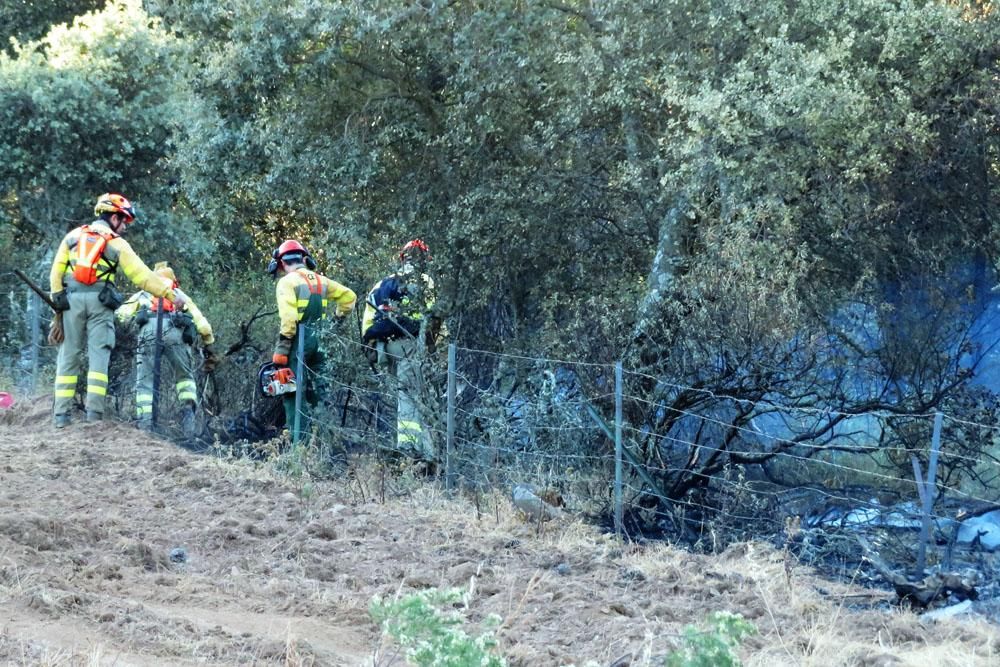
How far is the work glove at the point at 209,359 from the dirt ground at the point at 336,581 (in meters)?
2.18

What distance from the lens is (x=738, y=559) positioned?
746 cm

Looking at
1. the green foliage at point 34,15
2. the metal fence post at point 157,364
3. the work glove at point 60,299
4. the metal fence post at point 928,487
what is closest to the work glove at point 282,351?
the metal fence post at point 157,364

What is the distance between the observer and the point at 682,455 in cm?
879

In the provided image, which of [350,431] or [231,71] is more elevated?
[231,71]

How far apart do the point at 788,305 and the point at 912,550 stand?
72.1 inches

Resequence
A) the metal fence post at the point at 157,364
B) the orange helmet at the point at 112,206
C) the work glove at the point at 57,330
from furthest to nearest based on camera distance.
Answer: the metal fence post at the point at 157,364
the work glove at the point at 57,330
the orange helmet at the point at 112,206

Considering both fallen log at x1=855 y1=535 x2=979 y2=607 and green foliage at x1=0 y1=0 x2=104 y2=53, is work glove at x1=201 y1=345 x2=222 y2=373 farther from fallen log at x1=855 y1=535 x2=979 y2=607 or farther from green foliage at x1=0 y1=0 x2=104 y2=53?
green foliage at x1=0 y1=0 x2=104 y2=53

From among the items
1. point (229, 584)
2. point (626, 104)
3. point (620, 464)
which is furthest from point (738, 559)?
point (626, 104)

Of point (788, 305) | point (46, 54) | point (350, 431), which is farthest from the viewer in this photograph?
point (46, 54)

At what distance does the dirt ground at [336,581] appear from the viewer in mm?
5242

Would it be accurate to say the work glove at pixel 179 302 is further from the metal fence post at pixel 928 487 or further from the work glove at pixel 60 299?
the metal fence post at pixel 928 487

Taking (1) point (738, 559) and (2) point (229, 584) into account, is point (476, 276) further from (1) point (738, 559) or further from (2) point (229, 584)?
(2) point (229, 584)

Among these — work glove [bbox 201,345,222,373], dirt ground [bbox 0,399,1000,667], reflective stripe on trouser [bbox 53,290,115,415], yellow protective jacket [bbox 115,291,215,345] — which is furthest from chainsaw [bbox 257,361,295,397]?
dirt ground [bbox 0,399,1000,667]

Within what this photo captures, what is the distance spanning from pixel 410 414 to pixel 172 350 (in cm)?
255
